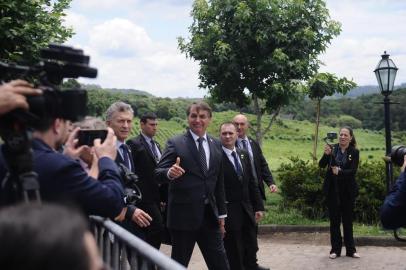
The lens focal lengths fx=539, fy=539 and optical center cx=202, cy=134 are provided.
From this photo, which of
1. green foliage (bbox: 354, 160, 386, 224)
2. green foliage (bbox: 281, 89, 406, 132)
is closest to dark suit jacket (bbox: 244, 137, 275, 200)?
green foliage (bbox: 354, 160, 386, 224)

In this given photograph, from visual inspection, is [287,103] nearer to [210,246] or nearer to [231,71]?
[231,71]

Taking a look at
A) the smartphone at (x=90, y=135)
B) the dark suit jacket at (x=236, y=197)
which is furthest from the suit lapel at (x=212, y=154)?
the smartphone at (x=90, y=135)

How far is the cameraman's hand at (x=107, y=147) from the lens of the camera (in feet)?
10.2

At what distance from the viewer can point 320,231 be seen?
420 inches

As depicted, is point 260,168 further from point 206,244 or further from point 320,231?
point 320,231

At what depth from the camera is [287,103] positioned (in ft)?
42.6

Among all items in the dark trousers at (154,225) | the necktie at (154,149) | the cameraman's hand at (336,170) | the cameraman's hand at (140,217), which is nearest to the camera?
the cameraman's hand at (140,217)

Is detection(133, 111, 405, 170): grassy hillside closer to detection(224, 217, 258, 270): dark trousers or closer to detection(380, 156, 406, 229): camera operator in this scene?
detection(224, 217, 258, 270): dark trousers

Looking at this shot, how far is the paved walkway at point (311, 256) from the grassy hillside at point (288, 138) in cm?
1378

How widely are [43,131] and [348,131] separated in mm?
6389

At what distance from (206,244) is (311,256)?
368 centimetres

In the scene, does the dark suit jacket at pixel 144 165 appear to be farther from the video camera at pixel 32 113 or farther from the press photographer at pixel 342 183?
the video camera at pixel 32 113

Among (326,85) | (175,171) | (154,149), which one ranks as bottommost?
(175,171)

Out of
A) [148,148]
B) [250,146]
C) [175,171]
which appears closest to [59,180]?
[175,171]
